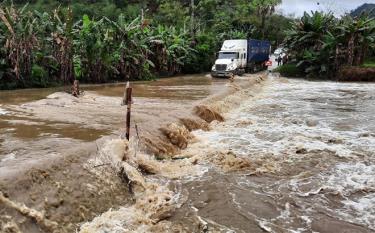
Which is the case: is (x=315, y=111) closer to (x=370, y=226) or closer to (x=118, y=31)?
(x=370, y=226)

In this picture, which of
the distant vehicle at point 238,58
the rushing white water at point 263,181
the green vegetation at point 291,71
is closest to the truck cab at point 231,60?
the distant vehicle at point 238,58

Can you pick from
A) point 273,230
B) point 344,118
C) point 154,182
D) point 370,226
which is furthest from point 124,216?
point 344,118

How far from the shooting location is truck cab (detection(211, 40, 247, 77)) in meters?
33.1

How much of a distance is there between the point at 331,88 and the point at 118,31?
527 inches

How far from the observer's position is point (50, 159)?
302 inches

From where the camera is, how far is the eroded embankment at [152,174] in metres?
6.76

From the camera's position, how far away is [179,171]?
9320 millimetres

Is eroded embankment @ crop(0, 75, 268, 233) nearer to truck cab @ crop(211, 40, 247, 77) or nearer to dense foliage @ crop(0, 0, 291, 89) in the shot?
dense foliage @ crop(0, 0, 291, 89)

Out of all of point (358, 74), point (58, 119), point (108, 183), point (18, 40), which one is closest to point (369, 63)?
point (358, 74)

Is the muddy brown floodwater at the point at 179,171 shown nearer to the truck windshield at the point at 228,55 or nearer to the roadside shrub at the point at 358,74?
the roadside shrub at the point at 358,74

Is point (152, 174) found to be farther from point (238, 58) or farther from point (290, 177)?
point (238, 58)

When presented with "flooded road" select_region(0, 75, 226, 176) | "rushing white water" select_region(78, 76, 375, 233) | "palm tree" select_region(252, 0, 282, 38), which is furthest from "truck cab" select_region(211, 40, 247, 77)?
"palm tree" select_region(252, 0, 282, 38)

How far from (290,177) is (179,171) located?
88.4 inches

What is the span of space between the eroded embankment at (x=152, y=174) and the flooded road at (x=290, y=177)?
0.79 feet
